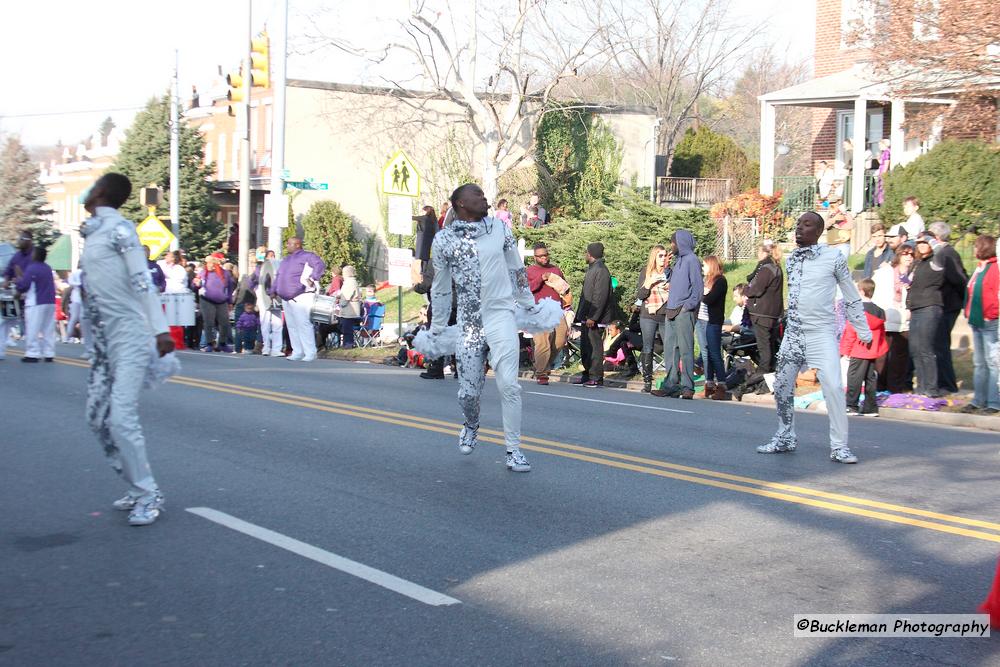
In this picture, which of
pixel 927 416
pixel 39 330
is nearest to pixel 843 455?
pixel 927 416

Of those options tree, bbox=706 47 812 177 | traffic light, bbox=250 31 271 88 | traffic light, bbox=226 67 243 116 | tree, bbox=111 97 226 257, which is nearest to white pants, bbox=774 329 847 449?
traffic light, bbox=250 31 271 88

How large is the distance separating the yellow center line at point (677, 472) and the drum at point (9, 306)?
7.86 m

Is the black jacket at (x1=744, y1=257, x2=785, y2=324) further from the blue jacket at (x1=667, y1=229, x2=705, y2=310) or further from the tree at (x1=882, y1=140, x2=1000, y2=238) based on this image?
the tree at (x1=882, y1=140, x2=1000, y2=238)

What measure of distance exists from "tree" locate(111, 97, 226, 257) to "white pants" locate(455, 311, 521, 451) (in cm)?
3706

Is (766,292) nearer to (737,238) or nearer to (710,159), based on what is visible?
(737,238)

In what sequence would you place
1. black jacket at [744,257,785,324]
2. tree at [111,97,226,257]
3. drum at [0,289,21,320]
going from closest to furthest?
black jacket at [744,257,785,324]
drum at [0,289,21,320]
tree at [111,97,226,257]

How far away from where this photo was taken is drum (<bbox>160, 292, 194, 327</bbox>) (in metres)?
21.1

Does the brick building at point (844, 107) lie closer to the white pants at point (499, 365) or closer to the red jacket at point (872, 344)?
the red jacket at point (872, 344)

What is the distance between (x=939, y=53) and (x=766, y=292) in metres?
7.07

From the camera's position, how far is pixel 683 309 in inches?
637

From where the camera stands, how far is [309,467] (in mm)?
9109

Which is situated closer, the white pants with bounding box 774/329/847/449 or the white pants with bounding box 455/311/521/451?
the white pants with bounding box 455/311/521/451

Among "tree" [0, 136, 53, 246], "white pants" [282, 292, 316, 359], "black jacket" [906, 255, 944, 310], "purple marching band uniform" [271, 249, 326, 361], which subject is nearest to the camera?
"black jacket" [906, 255, 944, 310]

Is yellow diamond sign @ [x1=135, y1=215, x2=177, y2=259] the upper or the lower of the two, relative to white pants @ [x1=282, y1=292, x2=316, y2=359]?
upper
